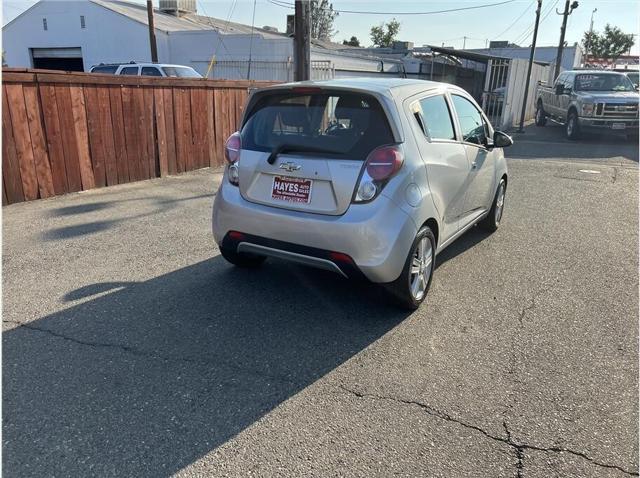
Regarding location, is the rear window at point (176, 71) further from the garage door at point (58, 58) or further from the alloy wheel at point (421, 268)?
the garage door at point (58, 58)

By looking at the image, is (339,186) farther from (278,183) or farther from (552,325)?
(552,325)

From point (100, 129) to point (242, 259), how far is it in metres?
4.47

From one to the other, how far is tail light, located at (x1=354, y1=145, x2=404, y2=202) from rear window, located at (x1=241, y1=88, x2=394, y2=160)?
2.8 inches

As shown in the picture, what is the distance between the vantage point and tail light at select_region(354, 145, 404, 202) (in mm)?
3533

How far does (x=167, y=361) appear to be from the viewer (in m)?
3.26

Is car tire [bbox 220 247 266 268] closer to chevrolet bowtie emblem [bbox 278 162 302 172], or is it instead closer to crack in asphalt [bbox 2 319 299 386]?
chevrolet bowtie emblem [bbox 278 162 302 172]

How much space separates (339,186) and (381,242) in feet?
1.63

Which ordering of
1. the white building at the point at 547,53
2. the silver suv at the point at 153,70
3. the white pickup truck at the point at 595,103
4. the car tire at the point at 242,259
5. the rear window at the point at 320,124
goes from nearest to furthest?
the rear window at the point at 320,124
the car tire at the point at 242,259
the white pickup truck at the point at 595,103
the silver suv at the point at 153,70
the white building at the point at 547,53

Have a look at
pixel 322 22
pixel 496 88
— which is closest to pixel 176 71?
pixel 496 88

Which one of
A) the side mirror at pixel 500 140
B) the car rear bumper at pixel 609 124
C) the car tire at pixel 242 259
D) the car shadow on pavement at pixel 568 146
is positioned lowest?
the car shadow on pavement at pixel 568 146

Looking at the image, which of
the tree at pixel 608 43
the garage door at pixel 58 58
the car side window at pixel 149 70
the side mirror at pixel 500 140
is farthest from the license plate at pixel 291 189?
the tree at pixel 608 43

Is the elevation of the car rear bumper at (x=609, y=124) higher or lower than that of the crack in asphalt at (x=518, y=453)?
higher

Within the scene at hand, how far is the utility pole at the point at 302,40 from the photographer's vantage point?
30.9ft

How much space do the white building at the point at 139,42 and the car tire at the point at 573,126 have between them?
30.3 ft
